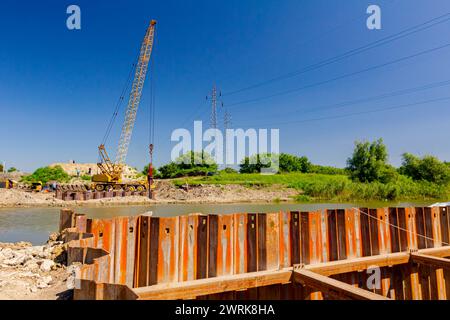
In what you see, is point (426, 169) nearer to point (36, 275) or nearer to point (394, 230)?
point (394, 230)

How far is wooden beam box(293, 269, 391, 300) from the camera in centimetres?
247

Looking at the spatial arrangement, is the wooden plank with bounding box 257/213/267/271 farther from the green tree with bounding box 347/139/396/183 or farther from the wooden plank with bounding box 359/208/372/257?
the green tree with bounding box 347/139/396/183

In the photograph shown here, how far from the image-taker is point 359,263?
413 cm

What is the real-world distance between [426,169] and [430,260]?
53.8 m

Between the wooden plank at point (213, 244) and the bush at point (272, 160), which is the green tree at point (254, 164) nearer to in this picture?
the bush at point (272, 160)

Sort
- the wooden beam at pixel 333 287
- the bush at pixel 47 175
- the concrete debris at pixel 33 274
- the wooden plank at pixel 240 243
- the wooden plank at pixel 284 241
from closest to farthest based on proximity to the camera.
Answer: the wooden beam at pixel 333 287 → the concrete debris at pixel 33 274 → the wooden plank at pixel 240 243 → the wooden plank at pixel 284 241 → the bush at pixel 47 175

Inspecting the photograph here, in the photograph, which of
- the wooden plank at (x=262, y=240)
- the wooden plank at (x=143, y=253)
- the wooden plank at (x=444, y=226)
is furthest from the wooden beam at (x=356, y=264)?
the wooden plank at (x=143, y=253)

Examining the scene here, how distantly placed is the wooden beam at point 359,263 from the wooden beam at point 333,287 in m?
0.27

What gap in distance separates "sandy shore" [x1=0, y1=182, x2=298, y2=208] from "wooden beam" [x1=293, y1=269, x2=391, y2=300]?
28.1m

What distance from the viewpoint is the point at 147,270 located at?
3844 millimetres

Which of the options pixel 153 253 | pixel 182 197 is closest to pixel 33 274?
pixel 153 253

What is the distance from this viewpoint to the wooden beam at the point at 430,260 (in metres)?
4.02

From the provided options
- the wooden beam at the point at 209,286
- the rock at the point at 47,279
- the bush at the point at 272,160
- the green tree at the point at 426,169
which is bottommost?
the rock at the point at 47,279
